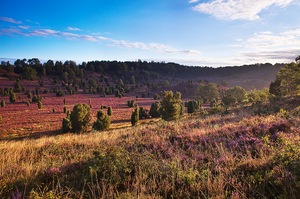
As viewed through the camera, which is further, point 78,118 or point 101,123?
point 78,118

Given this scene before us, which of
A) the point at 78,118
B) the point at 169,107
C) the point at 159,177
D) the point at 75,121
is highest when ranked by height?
the point at 159,177

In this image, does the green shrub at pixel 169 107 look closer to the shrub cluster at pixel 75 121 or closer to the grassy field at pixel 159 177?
the shrub cluster at pixel 75 121

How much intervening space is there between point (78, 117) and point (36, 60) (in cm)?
19032

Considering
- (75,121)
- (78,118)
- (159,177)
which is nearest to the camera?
(159,177)

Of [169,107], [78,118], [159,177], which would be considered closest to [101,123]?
[78,118]

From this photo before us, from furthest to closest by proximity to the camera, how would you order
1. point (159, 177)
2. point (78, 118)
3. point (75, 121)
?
1. point (75, 121)
2. point (78, 118)
3. point (159, 177)

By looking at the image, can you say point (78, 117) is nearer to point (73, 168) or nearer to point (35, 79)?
point (73, 168)

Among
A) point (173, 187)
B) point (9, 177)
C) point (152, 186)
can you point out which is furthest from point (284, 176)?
point (9, 177)

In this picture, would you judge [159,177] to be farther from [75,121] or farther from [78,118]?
[75,121]

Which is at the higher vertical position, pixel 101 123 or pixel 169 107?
pixel 169 107

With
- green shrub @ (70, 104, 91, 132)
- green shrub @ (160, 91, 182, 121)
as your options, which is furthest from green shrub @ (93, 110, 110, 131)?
green shrub @ (160, 91, 182, 121)

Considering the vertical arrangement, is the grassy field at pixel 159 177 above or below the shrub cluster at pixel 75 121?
above

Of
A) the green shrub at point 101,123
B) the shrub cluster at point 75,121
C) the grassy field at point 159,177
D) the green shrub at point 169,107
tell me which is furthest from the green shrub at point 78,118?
the grassy field at point 159,177

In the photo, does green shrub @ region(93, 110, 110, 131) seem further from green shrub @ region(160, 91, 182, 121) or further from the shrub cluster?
green shrub @ region(160, 91, 182, 121)
